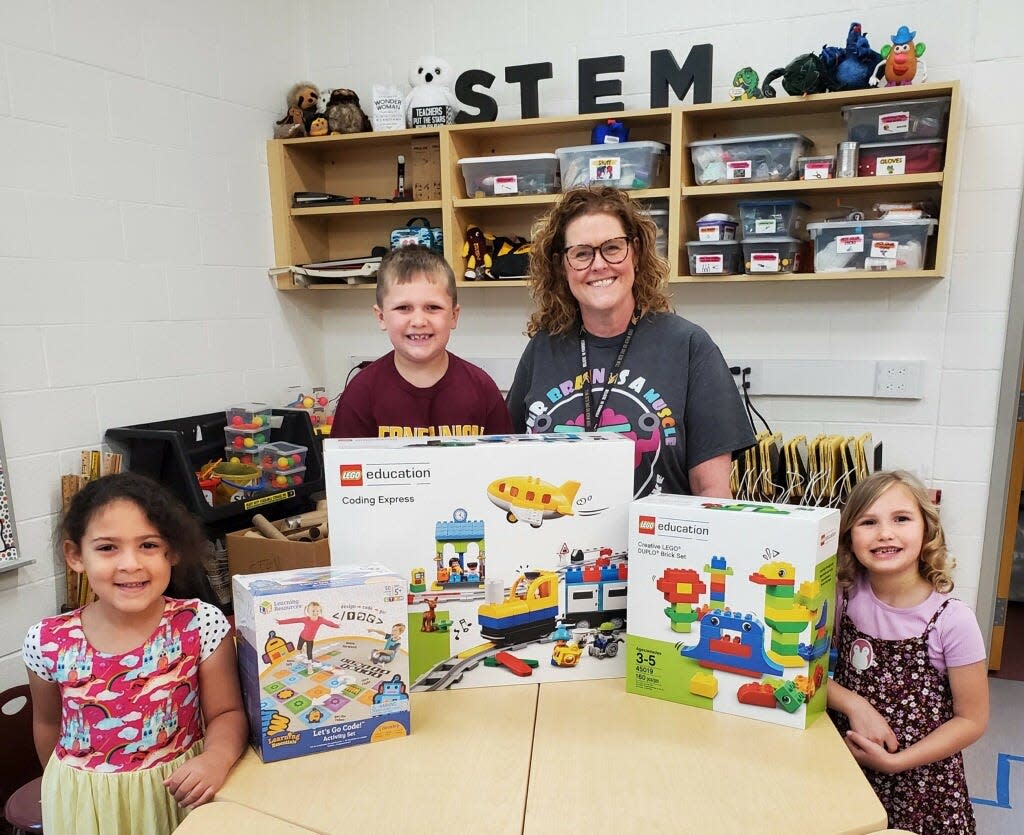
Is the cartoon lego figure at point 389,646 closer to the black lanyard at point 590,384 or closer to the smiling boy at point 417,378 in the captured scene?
the smiling boy at point 417,378

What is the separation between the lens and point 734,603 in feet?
3.64

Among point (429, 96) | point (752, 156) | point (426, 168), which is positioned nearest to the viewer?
point (752, 156)

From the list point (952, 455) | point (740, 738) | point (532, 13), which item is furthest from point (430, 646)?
point (532, 13)

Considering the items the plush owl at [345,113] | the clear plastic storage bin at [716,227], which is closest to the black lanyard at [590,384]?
the clear plastic storage bin at [716,227]

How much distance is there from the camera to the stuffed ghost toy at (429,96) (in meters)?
2.82

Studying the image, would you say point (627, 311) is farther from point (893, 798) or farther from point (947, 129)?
point (947, 129)

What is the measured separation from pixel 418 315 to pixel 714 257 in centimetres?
145

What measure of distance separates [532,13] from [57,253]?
1.91 metres

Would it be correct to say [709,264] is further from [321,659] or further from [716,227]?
[321,659]

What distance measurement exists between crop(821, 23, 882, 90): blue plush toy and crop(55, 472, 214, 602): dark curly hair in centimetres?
231

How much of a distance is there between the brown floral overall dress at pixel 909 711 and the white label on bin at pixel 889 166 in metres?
1.65

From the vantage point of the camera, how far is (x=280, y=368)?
10.3ft

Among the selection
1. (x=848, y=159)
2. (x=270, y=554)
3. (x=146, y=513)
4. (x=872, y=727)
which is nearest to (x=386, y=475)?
(x=146, y=513)

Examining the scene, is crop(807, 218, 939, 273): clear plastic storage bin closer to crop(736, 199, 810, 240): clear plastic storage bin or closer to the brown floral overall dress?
crop(736, 199, 810, 240): clear plastic storage bin
